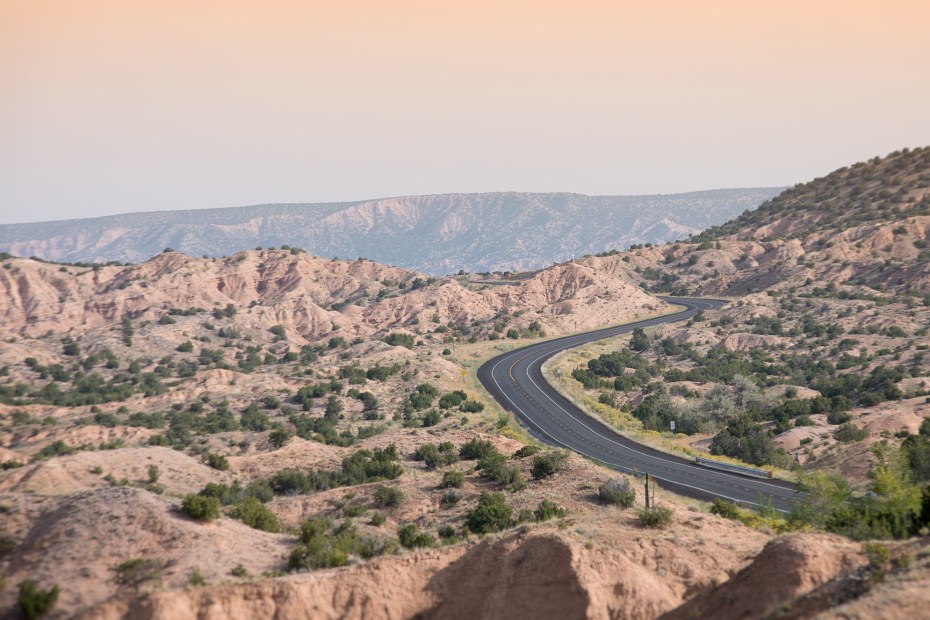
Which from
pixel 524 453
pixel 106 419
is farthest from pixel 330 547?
pixel 106 419

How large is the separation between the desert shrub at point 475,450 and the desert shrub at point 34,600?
89.8 feet

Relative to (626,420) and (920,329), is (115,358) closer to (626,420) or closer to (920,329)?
(626,420)

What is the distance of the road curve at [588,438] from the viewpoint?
43.3 m

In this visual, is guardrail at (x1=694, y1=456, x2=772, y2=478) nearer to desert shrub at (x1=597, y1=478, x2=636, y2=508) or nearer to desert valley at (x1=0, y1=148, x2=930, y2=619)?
desert valley at (x1=0, y1=148, x2=930, y2=619)

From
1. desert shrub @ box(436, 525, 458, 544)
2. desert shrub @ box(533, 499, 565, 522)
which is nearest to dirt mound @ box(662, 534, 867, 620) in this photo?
desert shrub @ box(533, 499, 565, 522)

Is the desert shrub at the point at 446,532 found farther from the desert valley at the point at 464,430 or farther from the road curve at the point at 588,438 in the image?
the road curve at the point at 588,438

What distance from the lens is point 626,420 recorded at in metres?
64.8

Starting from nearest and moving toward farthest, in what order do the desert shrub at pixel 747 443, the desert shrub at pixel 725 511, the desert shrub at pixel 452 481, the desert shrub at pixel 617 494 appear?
the desert shrub at pixel 725 511 < the desert shrub at pixel 617 494 < the desert shrub at pixel 452 481 < the desert shrub at pixel 747 443

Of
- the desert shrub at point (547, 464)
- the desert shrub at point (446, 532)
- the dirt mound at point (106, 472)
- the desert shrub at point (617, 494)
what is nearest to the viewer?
the desert shrub at point (446, 532)

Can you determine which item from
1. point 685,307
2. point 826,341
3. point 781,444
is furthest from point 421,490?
point 685,307

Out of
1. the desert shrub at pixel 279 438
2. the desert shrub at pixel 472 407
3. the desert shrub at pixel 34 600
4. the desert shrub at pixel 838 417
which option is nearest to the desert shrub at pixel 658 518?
the desert shrub at pixel 34 600

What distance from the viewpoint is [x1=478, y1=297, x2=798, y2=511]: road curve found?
4334 centimetres

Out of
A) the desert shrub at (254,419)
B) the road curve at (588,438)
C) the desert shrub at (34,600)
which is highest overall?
the desert shrub at (34,600)

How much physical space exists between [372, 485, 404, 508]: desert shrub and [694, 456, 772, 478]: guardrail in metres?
26.0
